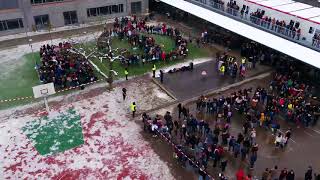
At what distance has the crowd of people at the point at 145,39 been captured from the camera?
30.7 meters

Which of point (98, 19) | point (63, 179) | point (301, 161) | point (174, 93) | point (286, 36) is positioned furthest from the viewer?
point (98, 19)

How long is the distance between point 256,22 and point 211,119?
1331 cm

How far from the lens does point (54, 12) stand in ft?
129

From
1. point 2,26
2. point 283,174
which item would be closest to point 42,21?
point 2,26

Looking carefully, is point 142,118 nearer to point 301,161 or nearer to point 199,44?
point 301,161

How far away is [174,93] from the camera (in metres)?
26.4

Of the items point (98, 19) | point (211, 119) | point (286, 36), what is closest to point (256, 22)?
point (286, 36)

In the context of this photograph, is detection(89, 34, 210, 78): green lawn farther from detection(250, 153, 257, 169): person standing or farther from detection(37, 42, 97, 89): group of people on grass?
detection(250, 153, 257, 169): person standing

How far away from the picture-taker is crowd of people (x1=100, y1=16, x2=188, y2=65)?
3066cm

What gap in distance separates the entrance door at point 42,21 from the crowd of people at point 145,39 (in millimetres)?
8103

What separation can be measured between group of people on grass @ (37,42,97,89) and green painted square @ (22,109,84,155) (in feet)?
11.5

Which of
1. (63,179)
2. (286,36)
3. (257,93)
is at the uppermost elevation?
(286,36)

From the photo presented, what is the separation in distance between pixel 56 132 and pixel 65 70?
709 centimetres

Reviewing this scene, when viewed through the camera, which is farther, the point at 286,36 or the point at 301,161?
the point at 286,36
